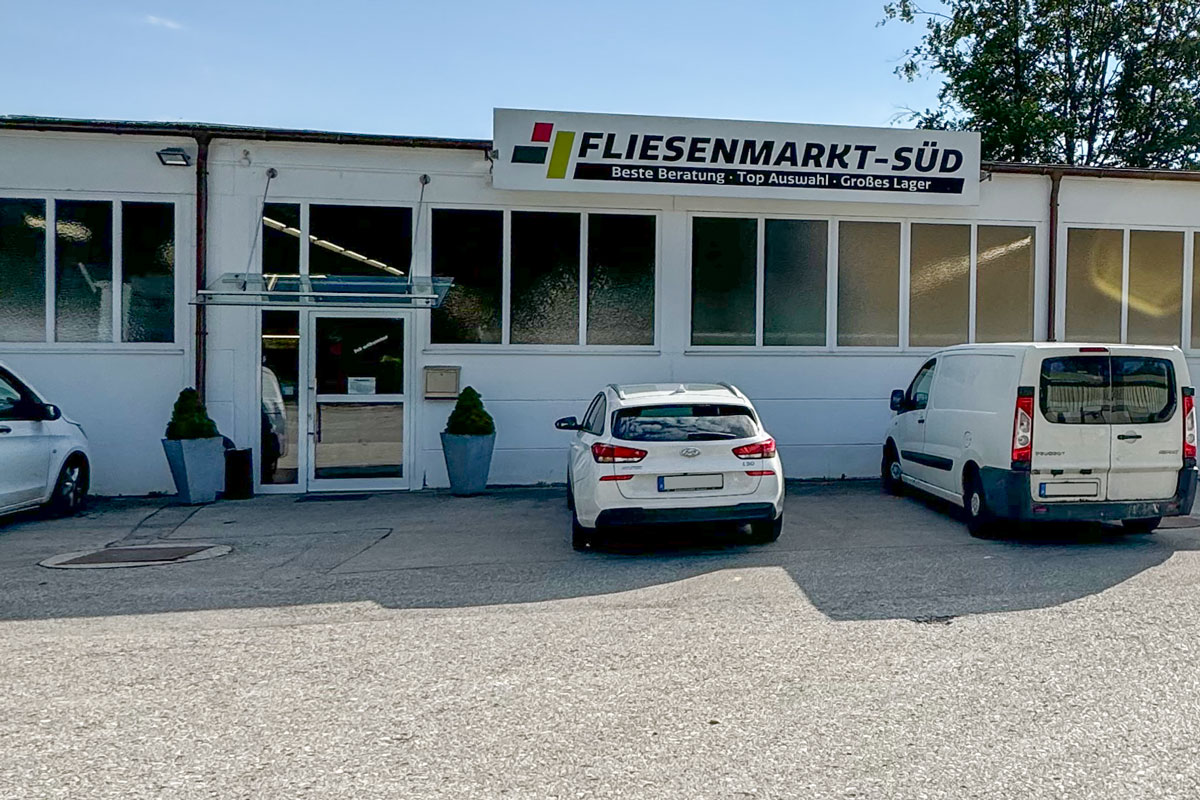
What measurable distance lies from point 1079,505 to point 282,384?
963cm

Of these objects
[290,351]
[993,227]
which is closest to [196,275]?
[290,351]

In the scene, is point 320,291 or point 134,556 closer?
point 134,556

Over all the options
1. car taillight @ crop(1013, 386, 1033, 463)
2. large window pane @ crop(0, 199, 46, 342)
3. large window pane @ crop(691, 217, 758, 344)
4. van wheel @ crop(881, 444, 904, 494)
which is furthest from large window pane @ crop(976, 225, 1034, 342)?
large window pane @ crop(0, 199, 46, 342)

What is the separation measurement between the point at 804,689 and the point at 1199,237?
1382 centimetres

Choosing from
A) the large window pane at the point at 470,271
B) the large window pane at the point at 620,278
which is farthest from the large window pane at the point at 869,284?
the large window pane at the point at 470,271

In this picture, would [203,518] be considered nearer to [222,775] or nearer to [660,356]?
[660,356]

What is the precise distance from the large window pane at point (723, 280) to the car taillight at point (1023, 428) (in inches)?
220

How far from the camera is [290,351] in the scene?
12898 mm

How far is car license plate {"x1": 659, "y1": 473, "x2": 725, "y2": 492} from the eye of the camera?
837 cm

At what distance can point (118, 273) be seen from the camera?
502 inches

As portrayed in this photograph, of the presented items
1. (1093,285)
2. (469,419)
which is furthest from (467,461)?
(1093,285)

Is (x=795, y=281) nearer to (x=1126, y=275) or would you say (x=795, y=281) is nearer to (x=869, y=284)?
(x=869, y=284)

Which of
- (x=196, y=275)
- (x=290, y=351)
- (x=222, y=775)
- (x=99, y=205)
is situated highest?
(x=99, y=205)

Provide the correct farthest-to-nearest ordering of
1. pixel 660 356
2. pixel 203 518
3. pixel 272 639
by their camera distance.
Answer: pixel 660 356 → pixel 203 518 → pixel 272 639
